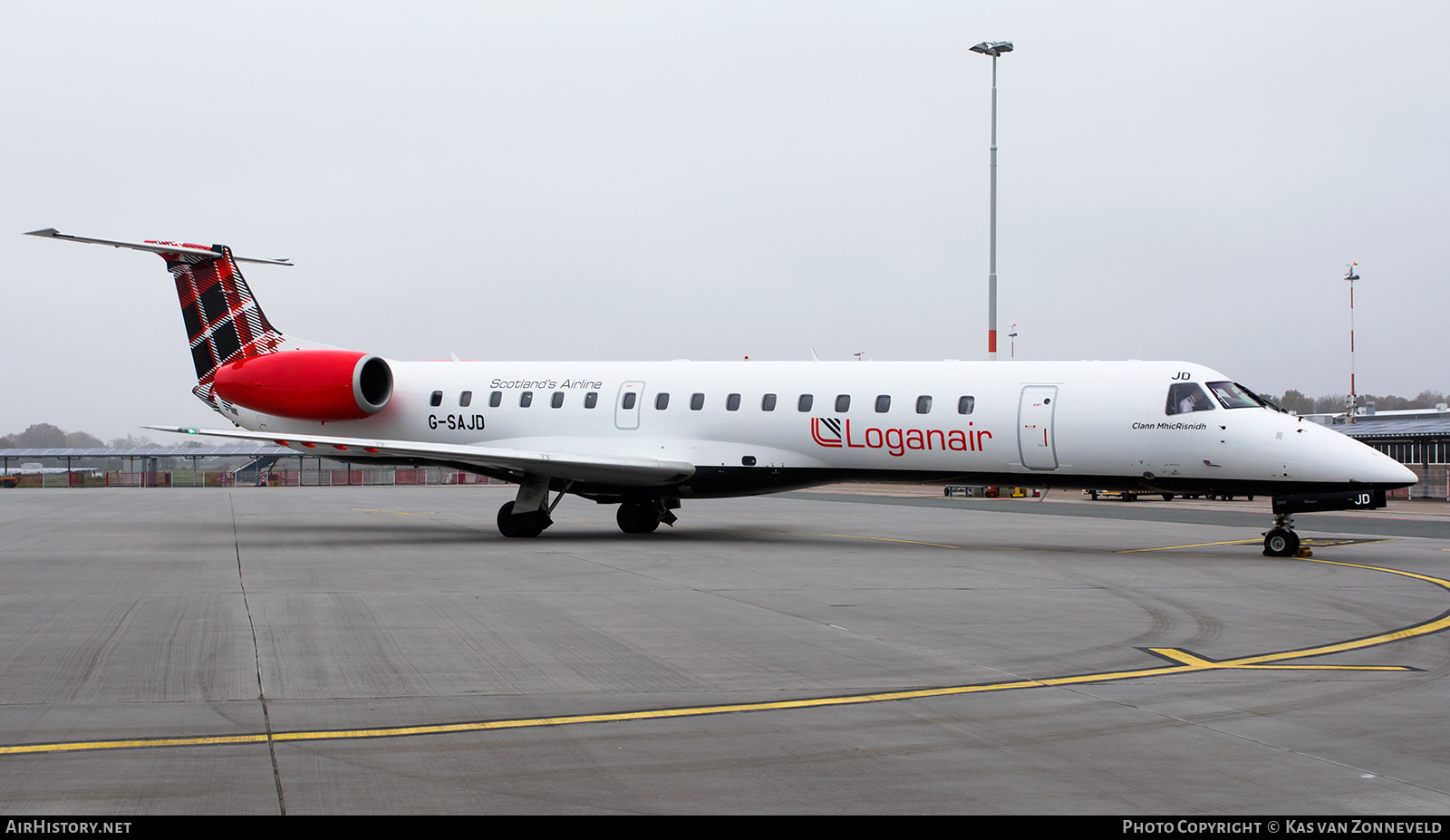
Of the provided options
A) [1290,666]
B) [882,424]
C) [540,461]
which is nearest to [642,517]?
[540,461]

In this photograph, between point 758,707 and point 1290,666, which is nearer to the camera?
point 758,707

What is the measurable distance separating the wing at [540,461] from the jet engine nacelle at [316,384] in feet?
6.84

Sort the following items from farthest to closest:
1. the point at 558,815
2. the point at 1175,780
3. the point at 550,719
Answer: the point at 550,719, the point at 1175,780, the point at 558,815

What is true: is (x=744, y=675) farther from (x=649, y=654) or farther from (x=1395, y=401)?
(x=1395, y=401)

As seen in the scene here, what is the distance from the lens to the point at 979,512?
31.3 meters

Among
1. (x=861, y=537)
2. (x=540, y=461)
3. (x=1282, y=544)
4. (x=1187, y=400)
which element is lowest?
(x=861, y=537)

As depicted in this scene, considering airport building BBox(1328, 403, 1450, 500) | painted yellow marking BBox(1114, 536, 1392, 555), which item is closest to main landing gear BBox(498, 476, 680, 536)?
painted yellow marking BBox(1114, 536, 1392, 555)

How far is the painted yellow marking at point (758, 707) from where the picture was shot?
594cm

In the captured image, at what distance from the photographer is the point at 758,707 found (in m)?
6.94

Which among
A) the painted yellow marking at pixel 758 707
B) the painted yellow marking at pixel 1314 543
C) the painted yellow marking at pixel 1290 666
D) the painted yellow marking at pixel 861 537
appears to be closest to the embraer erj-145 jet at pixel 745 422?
the painted yellow marking at pixel 861 537

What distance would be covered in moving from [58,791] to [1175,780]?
491 cm

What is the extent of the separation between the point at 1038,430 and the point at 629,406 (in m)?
7.46

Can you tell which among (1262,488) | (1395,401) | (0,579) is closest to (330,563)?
(0,579)

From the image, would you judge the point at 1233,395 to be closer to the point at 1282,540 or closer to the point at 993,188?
the point at 1282,540
